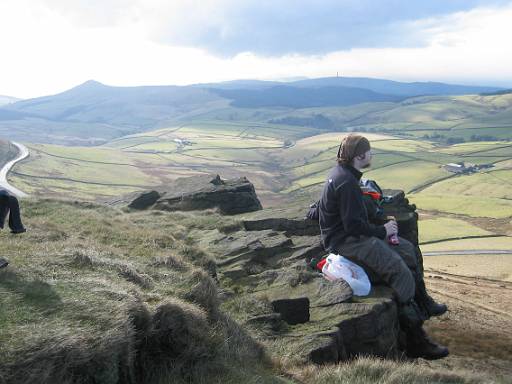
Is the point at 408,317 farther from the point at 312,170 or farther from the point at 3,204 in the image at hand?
the point at 312,170

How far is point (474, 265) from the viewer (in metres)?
56.8

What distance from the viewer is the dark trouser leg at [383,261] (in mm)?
13609

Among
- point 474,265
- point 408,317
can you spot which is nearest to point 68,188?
point 474,265

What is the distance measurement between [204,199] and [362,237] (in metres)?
22.0

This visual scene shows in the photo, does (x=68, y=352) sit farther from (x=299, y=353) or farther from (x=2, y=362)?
(x=299, y=353)

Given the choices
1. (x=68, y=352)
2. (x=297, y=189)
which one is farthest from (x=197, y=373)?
(x=297, y=189)

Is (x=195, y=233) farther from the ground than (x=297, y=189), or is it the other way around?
(x=195, y=233)

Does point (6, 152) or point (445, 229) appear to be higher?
point (6, 152)

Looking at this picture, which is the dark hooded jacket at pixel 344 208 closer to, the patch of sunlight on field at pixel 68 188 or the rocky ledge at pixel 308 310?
the rocky ledge at pixel 308 310

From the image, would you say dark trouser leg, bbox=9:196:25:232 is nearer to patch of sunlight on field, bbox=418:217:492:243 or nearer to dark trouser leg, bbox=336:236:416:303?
dark trouser leg, bbox=336:236:416:303

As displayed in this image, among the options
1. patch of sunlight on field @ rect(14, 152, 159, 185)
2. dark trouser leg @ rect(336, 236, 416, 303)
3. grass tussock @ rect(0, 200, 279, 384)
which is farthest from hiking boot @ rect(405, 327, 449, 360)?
patch of sunlight on field @ rect(14, 152, 159, 185)

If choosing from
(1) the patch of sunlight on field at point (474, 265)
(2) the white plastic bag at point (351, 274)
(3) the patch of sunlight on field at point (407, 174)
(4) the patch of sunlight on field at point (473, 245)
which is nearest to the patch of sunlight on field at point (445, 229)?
(4) the patch of sunlight on field at point (473, 245)

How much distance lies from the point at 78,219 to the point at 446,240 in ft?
237

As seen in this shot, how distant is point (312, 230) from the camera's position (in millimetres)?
23984
